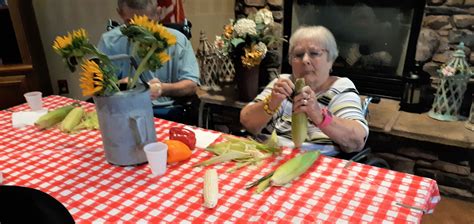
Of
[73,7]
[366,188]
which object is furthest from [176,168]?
[73,7]

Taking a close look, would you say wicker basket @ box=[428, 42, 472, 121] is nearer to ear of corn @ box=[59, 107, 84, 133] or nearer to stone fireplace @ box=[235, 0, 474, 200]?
stone fireplace @ box=[235, 0, 474, 200]

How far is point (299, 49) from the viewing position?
5.45ft

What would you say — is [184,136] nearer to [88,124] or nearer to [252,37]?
[88,124]

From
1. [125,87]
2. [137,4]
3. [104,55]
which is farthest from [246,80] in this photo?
[104,55]

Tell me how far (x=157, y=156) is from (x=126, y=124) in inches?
5.6

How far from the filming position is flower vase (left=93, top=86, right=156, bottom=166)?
114 centimetres

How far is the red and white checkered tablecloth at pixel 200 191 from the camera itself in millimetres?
967

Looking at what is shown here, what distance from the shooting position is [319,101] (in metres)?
1.65

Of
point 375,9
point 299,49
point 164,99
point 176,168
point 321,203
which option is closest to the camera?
point 321,203

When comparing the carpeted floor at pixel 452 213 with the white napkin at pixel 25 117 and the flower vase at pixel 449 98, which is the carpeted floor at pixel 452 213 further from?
the white napkin at pixel 25 117

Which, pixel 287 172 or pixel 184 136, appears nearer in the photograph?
pixel 287 172

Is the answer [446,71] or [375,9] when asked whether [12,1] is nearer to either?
[375,9]

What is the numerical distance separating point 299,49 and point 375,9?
1.38m

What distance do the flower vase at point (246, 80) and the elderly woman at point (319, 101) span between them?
0.87 m
